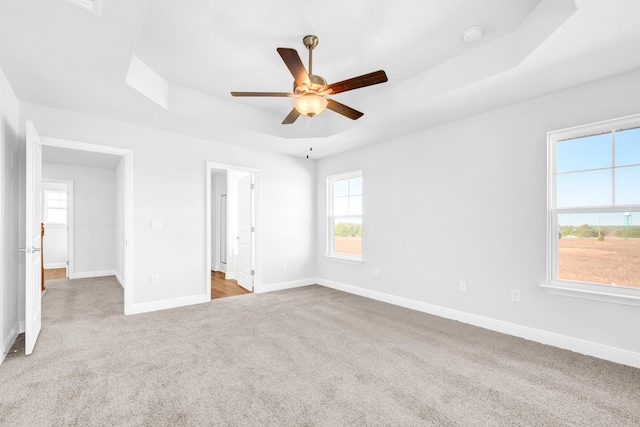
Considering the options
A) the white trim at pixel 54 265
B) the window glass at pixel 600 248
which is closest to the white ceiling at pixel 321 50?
the window glass at pixel 600 248

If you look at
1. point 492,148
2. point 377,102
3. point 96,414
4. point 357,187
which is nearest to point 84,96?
point 96,414

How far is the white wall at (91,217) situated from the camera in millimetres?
6450

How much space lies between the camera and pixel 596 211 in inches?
108

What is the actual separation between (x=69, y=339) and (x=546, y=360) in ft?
14.6

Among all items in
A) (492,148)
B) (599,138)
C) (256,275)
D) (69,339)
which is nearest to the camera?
(599,138)

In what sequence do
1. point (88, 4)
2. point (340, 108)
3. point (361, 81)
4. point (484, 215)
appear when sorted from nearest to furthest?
1. point (88, 4)
2. point (361, 81)
3. point (340, 108)
4. point (484, 215)

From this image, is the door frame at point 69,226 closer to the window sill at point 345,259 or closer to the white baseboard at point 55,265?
the white baseboard at point 55,265

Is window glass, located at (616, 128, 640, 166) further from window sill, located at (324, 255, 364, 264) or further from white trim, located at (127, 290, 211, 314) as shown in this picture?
white trim, located at (127, 290, 211, 314)

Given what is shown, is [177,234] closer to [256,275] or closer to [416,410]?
[256,275]

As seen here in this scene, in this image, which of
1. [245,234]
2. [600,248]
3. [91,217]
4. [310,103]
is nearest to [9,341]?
[245,234]

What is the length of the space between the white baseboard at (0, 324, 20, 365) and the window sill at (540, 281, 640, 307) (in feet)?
16.0

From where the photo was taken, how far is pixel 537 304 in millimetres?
3006

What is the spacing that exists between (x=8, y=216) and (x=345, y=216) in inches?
164

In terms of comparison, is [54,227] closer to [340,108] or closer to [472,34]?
[340,108]
